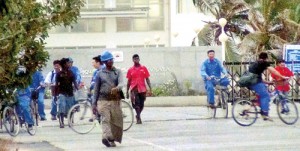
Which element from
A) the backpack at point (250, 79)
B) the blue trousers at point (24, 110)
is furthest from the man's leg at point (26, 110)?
the backpack at point (250, 79)

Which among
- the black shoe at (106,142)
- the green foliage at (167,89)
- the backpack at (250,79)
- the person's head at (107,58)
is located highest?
the person's head at (107,58)

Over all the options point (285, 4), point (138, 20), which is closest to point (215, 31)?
point (285, 4)

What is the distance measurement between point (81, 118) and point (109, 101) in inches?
147

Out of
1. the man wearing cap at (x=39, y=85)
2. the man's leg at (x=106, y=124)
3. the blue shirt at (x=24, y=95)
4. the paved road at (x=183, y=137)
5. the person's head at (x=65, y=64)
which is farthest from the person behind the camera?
the man wearing cap at (x=39, y=85)

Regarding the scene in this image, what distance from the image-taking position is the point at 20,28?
1384 cm

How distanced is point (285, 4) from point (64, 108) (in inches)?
948

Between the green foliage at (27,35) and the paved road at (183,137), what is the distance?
2.05 meters

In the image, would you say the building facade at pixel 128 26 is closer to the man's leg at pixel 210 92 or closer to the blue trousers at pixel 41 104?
the blue trousers at pixel 41 104

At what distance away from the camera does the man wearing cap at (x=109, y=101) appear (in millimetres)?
16766

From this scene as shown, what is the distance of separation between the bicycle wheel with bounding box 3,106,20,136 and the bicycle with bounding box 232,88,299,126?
486cm

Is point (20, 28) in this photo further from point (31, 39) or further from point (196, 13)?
point (196, 13)

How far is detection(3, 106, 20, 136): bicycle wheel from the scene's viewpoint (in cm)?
2008

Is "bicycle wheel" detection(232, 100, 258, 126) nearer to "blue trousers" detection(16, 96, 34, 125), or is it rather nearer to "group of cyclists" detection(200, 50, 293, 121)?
"group of cyclists" detection(200, 50, 293, 121)

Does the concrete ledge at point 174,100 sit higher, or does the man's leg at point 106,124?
the man's leg at point 106,124
